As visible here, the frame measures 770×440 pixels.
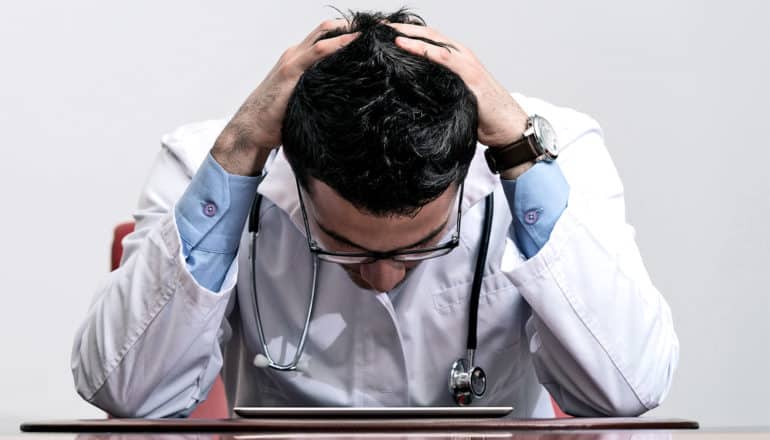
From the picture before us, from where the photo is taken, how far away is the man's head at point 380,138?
1.14 m

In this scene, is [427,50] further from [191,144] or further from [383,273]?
[191,144]

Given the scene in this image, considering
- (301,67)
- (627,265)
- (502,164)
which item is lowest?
(627,265)

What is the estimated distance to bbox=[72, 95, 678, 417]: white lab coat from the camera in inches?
51.5

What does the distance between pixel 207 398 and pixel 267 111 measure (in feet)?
2.01

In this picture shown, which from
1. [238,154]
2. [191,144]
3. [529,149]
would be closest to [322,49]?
[238,154]

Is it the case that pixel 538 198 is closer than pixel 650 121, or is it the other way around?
pixel 538 198

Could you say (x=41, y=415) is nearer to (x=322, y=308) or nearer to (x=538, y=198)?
(x=322, y=308)

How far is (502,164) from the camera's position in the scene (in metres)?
1.33

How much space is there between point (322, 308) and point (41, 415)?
3.81ft

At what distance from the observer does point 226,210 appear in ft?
4.33

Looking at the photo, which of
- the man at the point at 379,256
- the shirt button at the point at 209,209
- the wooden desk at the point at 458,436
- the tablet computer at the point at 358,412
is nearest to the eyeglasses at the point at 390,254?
the man at the point at 379,256

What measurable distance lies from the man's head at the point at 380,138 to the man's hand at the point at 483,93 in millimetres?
22

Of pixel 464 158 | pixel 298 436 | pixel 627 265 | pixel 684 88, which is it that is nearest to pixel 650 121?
pixel 684 88

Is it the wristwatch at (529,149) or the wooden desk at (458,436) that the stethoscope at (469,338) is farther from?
the wooden desk at (458,436)
